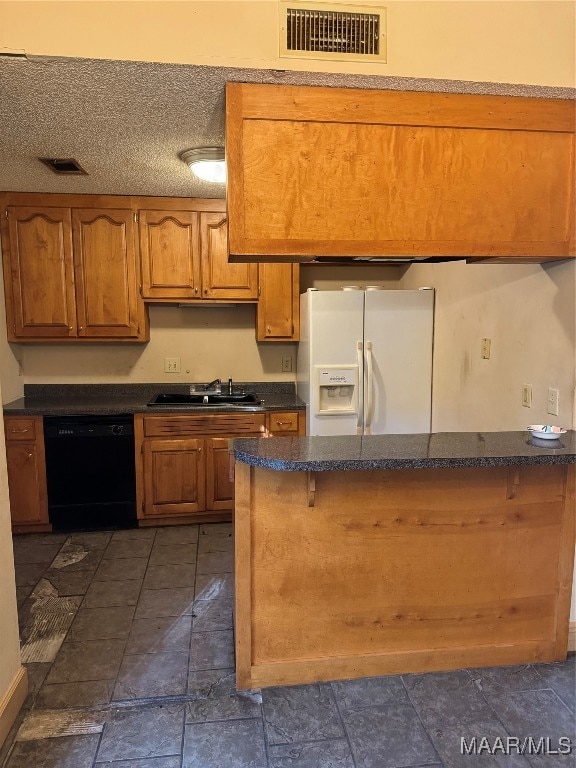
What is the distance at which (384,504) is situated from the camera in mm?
1945

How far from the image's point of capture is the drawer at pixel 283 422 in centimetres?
341

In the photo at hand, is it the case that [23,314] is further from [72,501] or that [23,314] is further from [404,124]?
[404,124]

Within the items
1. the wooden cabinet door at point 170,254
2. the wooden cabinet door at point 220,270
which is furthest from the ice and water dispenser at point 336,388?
the wooden cabinet door at point 170,254

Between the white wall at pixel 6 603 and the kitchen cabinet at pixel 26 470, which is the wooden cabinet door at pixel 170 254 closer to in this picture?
the kitchen cabinet at pixel 26 470

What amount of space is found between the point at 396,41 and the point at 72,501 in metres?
3.17

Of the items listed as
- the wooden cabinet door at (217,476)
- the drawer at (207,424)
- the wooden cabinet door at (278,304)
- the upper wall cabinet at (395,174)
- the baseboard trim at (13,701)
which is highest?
the upper wall cabinet at (395,174)

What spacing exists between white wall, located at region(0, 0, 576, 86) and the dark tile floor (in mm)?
2207

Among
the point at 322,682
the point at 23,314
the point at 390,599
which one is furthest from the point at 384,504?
the point at 23,314

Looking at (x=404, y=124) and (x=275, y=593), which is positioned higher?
(x=404, y=124)

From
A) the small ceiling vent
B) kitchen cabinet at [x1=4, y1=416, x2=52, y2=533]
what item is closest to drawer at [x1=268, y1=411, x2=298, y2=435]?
kitchen cabinet at [x1=4, y1=416, x2=52, y2=533]

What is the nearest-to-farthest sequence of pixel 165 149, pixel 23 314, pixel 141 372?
pixel 165 149 < pixel 23 314 < pixel 141 372

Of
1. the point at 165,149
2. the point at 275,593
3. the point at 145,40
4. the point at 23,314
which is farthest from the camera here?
the point at 23,314

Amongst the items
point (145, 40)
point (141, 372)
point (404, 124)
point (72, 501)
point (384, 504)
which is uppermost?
point (145, 40)

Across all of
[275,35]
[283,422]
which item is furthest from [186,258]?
[275,35]
